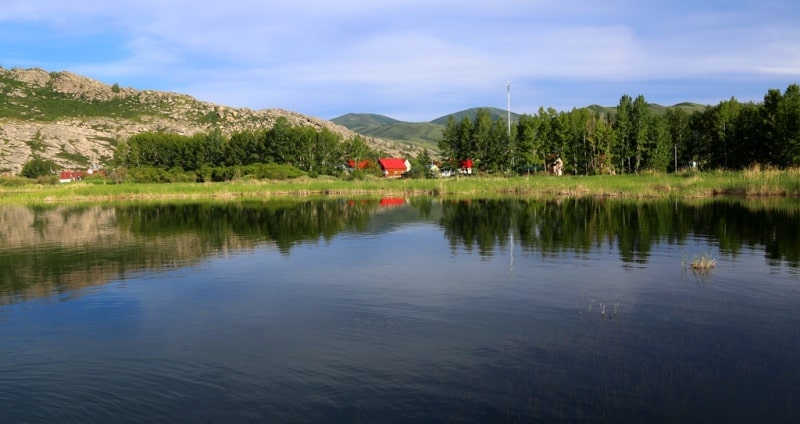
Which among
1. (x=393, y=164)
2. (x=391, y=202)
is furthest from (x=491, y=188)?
(x=393, y=164)

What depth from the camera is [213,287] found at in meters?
17.2

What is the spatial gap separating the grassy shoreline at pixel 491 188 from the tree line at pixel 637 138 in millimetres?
15746

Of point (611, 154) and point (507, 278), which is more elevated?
point (611, 154)

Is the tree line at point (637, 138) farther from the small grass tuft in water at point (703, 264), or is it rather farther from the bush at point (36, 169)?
the bush at point (36, 169)

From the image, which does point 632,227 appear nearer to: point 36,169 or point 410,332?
point 410,332

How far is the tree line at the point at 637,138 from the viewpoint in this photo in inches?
2736

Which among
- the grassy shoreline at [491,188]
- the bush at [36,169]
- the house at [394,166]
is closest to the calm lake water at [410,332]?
the grassy shoreline at [491,188]

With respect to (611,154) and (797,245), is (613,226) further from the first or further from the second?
(611,154)

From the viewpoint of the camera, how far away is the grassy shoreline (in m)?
50.2

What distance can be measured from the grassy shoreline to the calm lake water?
28.0 m

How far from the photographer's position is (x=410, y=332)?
11977mm

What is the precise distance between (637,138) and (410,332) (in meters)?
79.9

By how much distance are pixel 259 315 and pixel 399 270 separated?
668 cm

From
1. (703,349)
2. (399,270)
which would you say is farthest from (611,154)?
(703,349)
